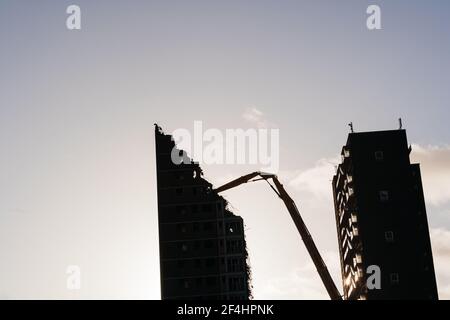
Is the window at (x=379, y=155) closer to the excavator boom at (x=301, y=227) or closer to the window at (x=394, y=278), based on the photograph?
the window at (x=394, y=278)

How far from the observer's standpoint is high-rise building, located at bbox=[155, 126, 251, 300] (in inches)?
4067

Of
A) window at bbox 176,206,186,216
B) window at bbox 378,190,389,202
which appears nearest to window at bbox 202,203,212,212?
window at bbox 176,206,186,216

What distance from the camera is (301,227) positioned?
73.6 metres

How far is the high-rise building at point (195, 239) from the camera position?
103312 millimetres

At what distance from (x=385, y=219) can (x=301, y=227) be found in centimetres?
2534

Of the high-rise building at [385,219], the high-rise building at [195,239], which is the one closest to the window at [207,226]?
the high-rise building at [195,239]

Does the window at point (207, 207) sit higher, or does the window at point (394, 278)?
the window at point (207, 207)

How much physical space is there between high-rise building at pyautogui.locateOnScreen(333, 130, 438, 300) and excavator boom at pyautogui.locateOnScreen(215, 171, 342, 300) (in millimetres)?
19663

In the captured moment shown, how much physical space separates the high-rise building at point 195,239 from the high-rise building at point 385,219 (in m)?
21.0

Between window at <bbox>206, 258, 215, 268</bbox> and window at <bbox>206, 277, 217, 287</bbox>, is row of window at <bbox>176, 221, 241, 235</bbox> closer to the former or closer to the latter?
window at <bbox>206, 258, 215, 268</bbox>

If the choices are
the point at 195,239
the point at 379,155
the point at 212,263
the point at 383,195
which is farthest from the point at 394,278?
the point at 195,239
